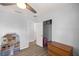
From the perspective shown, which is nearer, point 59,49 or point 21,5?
point 21,5

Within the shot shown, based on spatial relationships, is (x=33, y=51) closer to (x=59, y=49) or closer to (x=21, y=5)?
(x=59, y=49)

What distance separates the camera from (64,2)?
4.42 ft

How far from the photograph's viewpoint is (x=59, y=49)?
1.67 m

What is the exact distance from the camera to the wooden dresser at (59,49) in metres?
1.49

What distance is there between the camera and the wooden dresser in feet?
4.89

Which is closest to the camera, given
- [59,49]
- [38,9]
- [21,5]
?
[21,5]

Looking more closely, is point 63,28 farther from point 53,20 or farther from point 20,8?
point 20,8

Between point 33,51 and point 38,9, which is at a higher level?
point 38,9

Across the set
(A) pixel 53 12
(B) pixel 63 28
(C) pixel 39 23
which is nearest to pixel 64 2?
(A) pixel 53 12

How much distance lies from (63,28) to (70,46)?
0.38 m

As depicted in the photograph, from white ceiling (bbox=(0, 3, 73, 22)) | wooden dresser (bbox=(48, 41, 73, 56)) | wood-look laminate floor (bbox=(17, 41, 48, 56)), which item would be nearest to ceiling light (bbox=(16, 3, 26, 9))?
white ceiling (bbox=(0, 3, 73, 22))

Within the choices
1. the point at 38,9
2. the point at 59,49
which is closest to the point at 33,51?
the point at 59,49

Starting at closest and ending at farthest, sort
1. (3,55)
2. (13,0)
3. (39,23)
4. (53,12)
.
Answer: (13,0) < (3,55) < (53,12) < (39,23)

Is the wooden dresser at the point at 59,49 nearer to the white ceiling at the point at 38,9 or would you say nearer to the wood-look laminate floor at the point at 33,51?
the wood-look laminate floor at the point at 33,51
